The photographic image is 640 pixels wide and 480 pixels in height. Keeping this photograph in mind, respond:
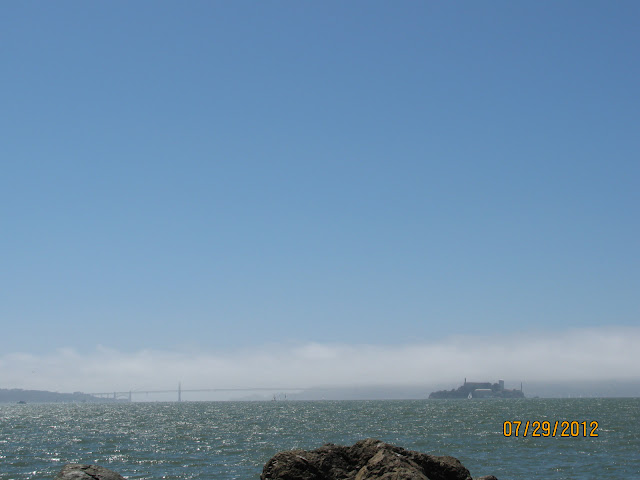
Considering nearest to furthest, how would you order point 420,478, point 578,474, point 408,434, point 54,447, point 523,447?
point 420,478 < point 578,474 < point 523,447 < point 54,447 < point 408,434

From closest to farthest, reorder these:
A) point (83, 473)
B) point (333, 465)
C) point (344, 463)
A: 1. point (83, 473)
2. point (333, 465)
3. point (344, 463)

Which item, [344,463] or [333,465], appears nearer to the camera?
[333,465]

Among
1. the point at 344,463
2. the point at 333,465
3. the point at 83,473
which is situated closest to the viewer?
the point at 83,473

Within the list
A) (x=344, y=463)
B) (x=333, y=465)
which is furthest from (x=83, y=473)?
(x=344, y=463)

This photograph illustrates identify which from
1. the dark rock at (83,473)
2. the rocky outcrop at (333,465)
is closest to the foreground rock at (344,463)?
the rocky outcrop at (333,465)

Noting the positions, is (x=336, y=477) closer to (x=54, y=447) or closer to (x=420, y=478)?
(x=420, y=478)

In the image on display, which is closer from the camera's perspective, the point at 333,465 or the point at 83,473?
the point at 83,473

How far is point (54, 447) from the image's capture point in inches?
2047

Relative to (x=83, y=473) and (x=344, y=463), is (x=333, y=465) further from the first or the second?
(x=83, y=473)

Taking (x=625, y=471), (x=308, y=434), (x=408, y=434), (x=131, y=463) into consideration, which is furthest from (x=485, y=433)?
(x=131, y=463)

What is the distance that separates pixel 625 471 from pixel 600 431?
28927mm

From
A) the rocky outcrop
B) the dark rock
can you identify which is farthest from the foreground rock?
the dark rock

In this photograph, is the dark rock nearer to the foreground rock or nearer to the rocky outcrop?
the rocky outcrop

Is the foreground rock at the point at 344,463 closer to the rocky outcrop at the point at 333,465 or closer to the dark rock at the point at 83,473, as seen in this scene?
the rocky outcrop at the point at 333,465
